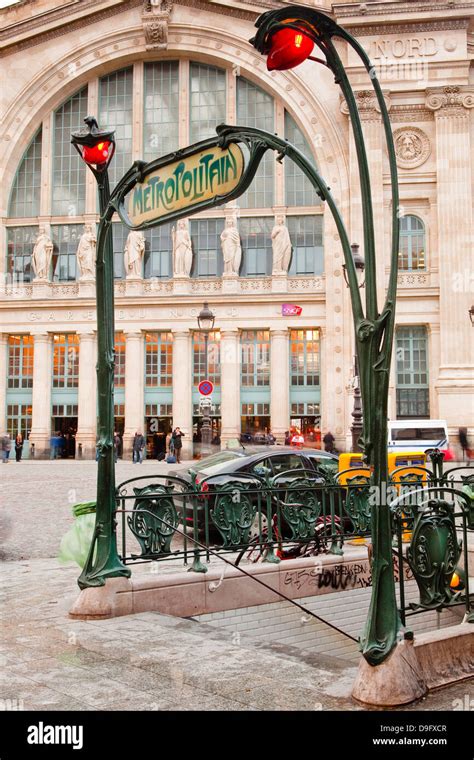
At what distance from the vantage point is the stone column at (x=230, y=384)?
4034 cm

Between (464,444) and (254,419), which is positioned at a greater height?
(254,419)

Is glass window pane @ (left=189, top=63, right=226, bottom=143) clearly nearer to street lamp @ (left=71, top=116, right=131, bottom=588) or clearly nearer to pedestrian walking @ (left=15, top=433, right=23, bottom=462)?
pedestrian walking @ (left=15, top=433, right=23, bottom=462)

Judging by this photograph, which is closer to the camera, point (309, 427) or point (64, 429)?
point (309, 427)

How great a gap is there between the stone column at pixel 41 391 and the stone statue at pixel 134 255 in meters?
5.96

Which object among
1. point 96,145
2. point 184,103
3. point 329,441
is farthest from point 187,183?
point 184,103

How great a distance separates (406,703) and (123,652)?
227 centimetres

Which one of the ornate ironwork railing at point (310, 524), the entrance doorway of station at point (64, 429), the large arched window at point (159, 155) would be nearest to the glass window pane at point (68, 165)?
the large arched window at point (159, 155)

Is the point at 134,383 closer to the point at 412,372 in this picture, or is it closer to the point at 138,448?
the point at 138,448

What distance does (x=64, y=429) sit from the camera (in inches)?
1676

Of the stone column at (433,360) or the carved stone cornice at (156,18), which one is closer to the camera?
the stone column at (433,360)

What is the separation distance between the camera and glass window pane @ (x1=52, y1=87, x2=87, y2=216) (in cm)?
4325

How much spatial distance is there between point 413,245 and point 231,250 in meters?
9.60

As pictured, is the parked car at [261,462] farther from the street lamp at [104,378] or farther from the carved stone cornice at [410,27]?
the carved stone cornice at [410,27]

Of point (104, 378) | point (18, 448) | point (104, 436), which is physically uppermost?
point (104, 378)
